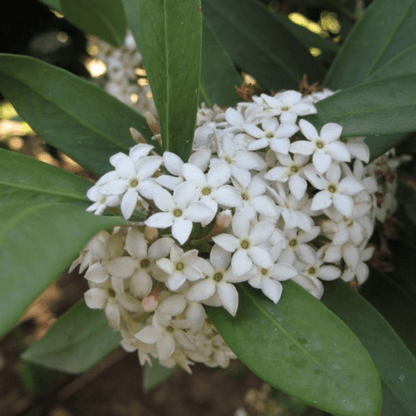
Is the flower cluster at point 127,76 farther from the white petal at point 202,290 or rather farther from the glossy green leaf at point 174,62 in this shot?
the white petal at point 202,290

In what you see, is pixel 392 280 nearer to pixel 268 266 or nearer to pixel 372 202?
pixel 372 202

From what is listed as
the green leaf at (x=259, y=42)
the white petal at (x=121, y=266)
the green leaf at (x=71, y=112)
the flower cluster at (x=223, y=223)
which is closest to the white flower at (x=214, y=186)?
the flower cluster at (x=223, y=223)

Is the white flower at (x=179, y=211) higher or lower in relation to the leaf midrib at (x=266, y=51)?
lower

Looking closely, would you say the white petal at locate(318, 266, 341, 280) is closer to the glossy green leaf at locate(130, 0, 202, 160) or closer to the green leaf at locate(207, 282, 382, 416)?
the green leaf at locate(207, 282, 382, 416)

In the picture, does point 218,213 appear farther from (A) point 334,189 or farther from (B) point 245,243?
(A) point 334,189

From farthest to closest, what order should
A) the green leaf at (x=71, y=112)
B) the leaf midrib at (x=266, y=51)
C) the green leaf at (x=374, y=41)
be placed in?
the leaf midrib at (x=266, y=51) → the green leaf at (x=374, y=41) → the green leaf at (x=71, y=112)

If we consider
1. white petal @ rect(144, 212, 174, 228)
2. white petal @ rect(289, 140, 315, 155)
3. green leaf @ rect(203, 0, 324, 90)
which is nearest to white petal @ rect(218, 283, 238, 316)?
white petal @ rect(144, 212, 174, 228)

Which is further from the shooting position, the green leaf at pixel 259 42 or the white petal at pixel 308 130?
the green leaf at pixel 259 42
